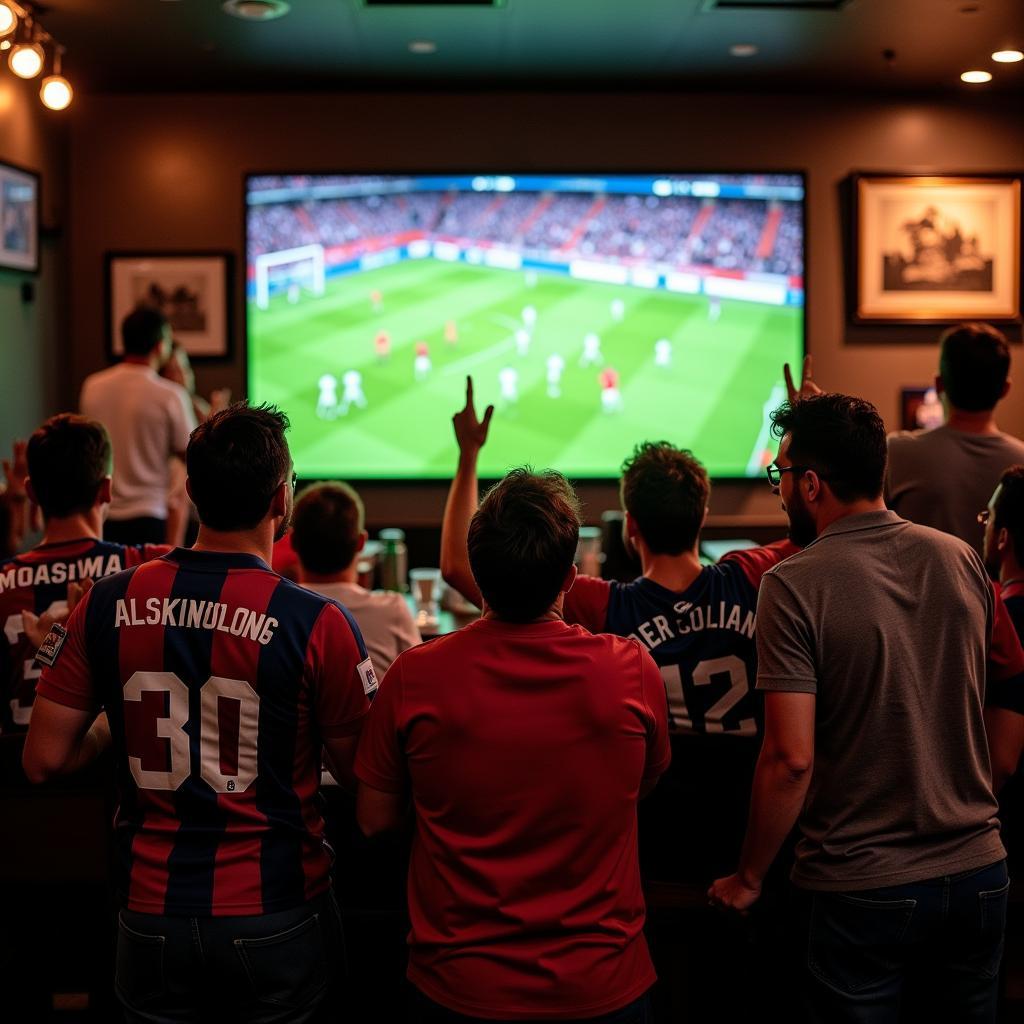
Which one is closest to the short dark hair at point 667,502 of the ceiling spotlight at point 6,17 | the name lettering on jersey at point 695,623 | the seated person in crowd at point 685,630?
the seated person in crowd at point 685,630

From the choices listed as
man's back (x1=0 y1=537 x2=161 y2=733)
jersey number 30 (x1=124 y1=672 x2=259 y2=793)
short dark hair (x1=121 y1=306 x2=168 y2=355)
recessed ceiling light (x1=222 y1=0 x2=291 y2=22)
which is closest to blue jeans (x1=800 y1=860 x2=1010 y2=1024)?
jersey number 30 (x1=124 y1=672 x2=259 y2=793)

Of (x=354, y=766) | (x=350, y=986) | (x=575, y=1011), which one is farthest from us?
(x=350, y=986)

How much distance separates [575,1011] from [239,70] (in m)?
4.77

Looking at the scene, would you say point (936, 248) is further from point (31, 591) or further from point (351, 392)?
point (31, 591)

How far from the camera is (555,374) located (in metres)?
5.77

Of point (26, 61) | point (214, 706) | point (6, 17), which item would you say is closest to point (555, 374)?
point (26, 61)

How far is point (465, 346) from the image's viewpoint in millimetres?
5762

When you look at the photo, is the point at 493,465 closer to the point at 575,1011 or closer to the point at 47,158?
the point at 47,158

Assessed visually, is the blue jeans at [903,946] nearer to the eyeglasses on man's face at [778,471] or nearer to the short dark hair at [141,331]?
the eyeglasses on man's face at [778,471]

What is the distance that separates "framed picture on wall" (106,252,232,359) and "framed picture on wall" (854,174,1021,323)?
301 centimetres

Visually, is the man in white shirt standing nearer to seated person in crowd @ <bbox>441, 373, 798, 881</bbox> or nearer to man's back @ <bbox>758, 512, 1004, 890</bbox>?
seated person in crowd @ <bbox>441, 373, 798, 881</bbox>

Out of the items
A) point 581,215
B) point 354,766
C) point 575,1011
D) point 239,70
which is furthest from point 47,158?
point 575,1011

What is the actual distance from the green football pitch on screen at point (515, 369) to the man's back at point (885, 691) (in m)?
4.07

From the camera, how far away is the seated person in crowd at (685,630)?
78.2 inches
